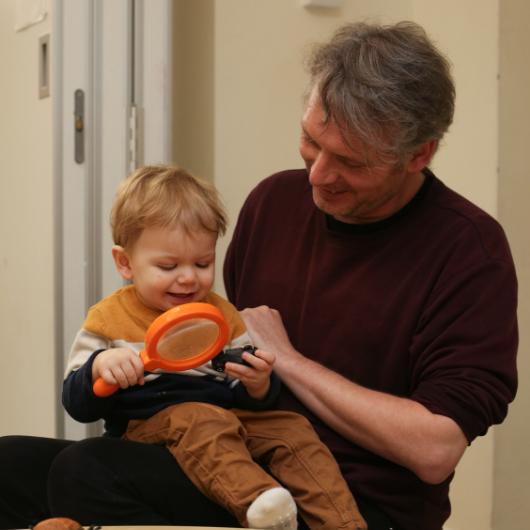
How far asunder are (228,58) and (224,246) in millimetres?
506

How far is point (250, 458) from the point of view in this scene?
1.31m

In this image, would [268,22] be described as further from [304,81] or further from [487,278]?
[487,278]

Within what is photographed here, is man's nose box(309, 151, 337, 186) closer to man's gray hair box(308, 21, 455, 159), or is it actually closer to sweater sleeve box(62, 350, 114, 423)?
man's gray hair box(308, 21, 455, 159)

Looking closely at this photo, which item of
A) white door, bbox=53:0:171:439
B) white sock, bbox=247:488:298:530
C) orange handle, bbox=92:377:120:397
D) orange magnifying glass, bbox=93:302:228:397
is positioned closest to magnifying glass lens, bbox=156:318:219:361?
orange magnifying glass, bbox=93:302:228:397

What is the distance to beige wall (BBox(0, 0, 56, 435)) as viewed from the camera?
2662mm

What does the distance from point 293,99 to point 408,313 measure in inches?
47.3

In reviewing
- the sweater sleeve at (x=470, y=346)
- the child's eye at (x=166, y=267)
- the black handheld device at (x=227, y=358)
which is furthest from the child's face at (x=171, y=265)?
the sweater sleeve at (x=470, y=346)

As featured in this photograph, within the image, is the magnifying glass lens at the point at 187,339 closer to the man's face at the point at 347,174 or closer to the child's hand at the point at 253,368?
the child's hand at the point at 253,368

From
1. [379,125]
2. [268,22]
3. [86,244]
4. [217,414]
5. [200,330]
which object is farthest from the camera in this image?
[268,22]

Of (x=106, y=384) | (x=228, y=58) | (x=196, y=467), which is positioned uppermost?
(x=228, y=58)

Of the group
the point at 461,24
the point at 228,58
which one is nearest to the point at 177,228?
the point at 228,58

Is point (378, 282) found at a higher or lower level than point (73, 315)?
higher

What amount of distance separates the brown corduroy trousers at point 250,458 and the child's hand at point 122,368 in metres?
0.12

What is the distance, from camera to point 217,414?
1.35 meters
